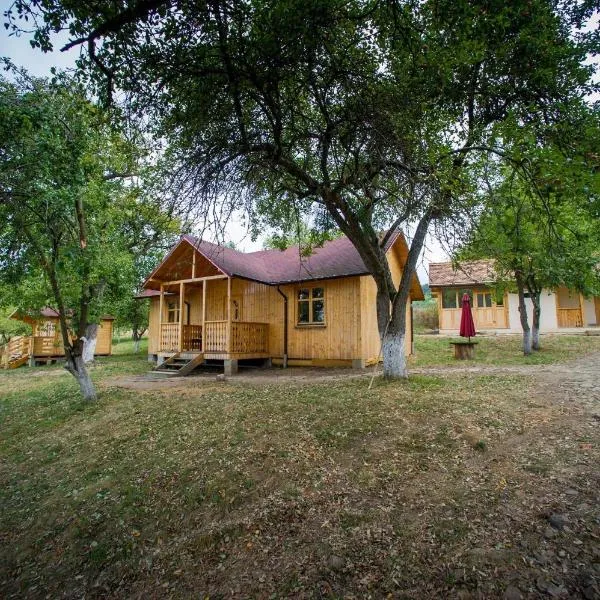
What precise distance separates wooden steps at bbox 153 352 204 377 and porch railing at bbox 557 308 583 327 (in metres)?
21.2

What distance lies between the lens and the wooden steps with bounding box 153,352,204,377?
502 inches

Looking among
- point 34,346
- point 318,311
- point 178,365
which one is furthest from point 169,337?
point 34,346

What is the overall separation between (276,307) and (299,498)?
10.9 m

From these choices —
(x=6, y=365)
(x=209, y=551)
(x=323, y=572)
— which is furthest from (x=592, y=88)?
(x=6, y=365)

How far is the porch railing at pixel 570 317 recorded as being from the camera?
72.0ft

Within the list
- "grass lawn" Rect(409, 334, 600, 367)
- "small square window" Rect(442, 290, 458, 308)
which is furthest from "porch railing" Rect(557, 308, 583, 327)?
"small square window" Rect(442, 290, 458, 308)

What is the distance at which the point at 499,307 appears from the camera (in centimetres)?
2236

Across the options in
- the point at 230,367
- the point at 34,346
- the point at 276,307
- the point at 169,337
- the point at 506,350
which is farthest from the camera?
the point at 34,346

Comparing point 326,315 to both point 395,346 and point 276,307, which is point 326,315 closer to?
point 276,307

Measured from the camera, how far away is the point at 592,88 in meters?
5.89

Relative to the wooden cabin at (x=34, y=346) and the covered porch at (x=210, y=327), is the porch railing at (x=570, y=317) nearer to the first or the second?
the covered porch at (x=210, y=327)

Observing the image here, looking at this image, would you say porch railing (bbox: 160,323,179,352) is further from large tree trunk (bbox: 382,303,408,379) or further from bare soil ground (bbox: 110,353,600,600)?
bare soil ground (bbox: 110,353,600,600)

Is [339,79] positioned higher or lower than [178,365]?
higher

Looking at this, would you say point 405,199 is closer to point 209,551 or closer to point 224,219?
point 224,219
